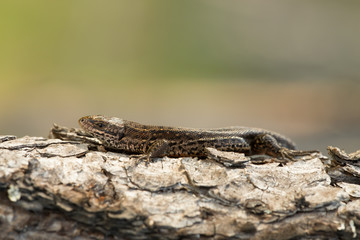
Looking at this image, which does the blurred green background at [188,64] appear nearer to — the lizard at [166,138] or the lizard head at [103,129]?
the lizard at [166,138]

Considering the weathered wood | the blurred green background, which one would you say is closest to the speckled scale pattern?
the weathered wood

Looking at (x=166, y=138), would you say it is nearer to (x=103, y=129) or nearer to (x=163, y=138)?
(x=163, y=138)

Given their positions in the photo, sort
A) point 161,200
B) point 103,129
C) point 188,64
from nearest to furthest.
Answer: point 161,200 → point 103,129 → point 188,64

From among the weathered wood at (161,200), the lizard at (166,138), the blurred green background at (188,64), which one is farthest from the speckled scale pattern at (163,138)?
the blurred green background at (188,64)

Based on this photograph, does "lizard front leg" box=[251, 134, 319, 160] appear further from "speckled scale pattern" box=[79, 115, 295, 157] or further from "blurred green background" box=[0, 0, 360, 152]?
"blurred green background" box=[0, 0, 360, 152]

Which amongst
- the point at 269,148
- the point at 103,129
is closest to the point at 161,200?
the point at 103,129

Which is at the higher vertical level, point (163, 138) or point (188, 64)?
point (188, 64)

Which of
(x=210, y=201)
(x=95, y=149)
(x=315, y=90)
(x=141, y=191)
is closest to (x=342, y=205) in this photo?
(x=210, y=201)
